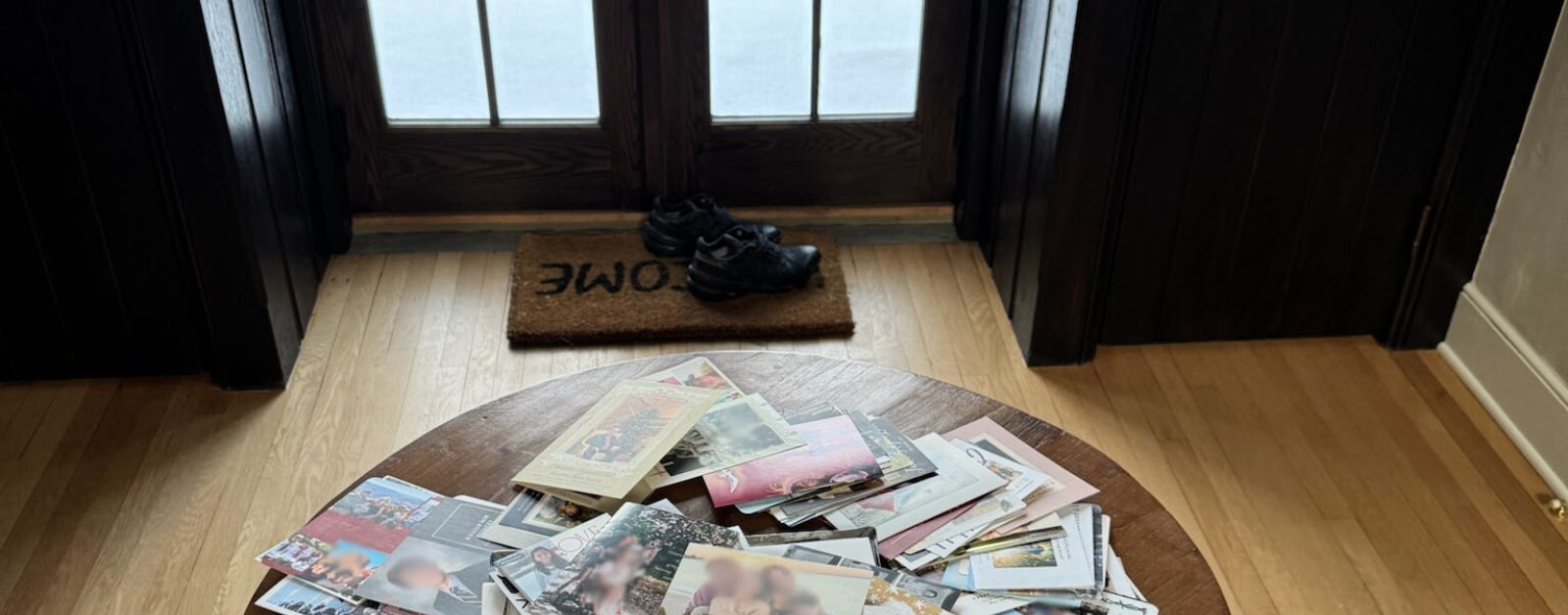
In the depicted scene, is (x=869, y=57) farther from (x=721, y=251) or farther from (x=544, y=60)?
(x=544, y=60)

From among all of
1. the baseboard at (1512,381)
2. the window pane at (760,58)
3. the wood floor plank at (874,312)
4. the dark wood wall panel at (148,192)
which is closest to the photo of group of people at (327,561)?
the dark wood wall panel at (148,192)

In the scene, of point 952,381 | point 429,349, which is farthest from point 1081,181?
point 429,349

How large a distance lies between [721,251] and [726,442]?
47.4 inches

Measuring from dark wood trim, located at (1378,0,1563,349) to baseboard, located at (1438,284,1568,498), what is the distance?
5cm

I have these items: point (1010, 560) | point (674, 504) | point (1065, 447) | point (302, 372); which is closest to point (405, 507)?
point (674, 504)

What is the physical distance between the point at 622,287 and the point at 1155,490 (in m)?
1.13

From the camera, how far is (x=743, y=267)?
2680mm

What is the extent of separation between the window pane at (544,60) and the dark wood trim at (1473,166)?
65.0 inches

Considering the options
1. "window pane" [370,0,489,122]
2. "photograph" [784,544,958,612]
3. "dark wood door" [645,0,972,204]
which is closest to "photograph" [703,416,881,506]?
"photograph" [784,544,958,612]

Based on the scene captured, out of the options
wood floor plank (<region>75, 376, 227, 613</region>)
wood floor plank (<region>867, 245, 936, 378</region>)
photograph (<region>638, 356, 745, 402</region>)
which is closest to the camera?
photograph (<region>638, 356, 745, 402</region>)

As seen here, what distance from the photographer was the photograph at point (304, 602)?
4.30 ft

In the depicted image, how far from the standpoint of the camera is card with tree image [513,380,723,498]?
1.47 metres

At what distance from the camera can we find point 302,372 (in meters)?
2.47

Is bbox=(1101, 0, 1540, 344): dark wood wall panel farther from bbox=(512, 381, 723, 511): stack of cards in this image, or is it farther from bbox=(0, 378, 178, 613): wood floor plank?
bbox=(0, 378, 178, 613): wood floor plank
